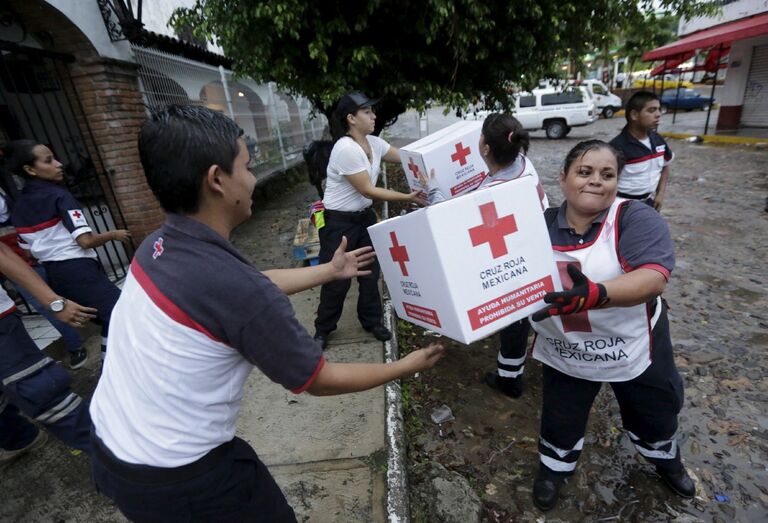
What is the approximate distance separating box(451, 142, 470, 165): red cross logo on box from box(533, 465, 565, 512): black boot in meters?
2.04

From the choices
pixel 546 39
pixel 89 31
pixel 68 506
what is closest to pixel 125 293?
pixel 68 506

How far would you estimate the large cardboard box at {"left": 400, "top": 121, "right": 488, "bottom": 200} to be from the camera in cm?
297

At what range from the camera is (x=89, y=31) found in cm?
411

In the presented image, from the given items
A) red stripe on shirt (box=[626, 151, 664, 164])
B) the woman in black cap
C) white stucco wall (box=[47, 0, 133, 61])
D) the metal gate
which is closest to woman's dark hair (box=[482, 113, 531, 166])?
the woman in black cap

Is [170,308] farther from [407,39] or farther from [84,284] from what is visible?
[407,39]

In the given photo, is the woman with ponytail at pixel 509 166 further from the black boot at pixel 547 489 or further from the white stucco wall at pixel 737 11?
the white stucco wall at pixel 737 11

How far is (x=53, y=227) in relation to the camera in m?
2.59

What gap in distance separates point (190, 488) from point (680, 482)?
219 centimetres

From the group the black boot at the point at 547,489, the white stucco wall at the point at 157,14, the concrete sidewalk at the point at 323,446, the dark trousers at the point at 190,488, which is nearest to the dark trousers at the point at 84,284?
the concrete sidewalk at the point at 323,446

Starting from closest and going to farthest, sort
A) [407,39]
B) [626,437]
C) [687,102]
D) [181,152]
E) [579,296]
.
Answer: [181,152]
[579,296]
[626,437]
[407,39]
[687,102]

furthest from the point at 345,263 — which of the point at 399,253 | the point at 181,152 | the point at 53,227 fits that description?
the point at 53,227

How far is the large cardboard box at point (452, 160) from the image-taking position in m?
2.97

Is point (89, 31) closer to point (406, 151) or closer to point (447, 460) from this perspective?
point (406, 151)

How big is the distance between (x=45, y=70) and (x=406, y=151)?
3.82 metres
